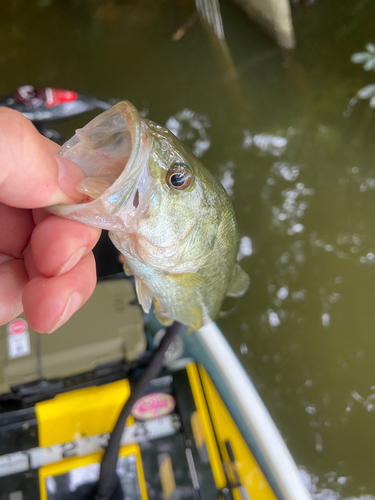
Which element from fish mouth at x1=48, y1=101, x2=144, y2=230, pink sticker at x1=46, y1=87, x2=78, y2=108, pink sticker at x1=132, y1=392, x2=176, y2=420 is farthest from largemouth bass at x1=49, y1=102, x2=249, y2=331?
Answer: pink sticker at x1=46, y1=87, x2=78, y2=108

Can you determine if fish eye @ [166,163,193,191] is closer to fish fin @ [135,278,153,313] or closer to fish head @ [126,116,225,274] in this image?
fish head @ [126,116,225,274]

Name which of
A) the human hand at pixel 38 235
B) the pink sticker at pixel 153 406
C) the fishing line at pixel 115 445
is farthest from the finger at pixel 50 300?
the pink sticker at pixel 153 406

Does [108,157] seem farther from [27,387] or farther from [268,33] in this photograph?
[268,33]

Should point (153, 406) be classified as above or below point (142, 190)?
below

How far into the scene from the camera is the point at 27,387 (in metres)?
1.27

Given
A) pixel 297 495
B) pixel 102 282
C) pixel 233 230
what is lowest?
pixel 297 495

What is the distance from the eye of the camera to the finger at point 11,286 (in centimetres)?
83

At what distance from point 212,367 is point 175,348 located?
0.19 m

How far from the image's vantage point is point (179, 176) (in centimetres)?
82

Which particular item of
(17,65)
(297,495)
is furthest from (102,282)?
(17,65)

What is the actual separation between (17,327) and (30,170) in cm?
99

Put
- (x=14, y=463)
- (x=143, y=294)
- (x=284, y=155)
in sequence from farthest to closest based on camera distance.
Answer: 1. (x=284, y=155)
2. (x=14, y=463)
3. (x=143, y=294)

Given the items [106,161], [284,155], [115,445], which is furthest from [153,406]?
[284,155]

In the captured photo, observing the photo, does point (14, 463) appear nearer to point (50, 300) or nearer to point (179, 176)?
point (50, 300)
